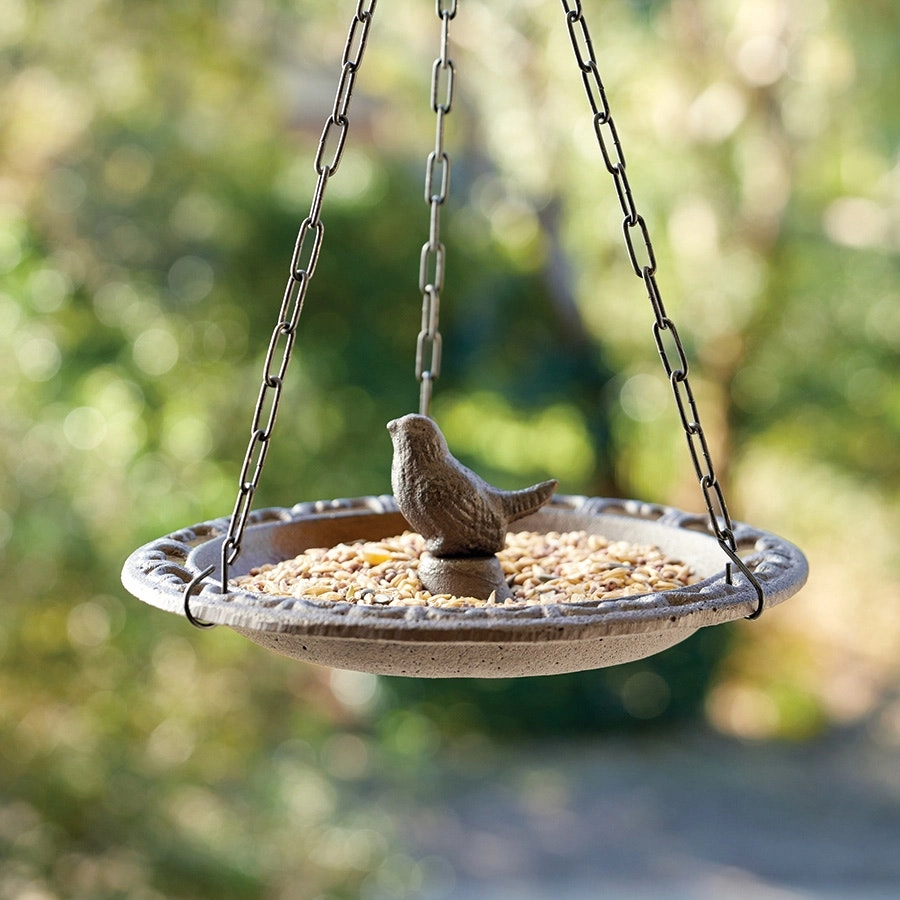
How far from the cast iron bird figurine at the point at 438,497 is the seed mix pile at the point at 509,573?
76 millimetres

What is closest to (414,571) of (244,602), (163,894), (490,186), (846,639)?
(244,602)

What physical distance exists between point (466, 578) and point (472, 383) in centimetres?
404

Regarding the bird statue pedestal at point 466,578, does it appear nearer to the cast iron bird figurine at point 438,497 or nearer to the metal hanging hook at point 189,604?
the cast iron bird figurine at point 438,497

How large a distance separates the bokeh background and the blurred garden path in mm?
17

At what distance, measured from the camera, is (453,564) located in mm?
1558

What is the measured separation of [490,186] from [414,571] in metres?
4.49

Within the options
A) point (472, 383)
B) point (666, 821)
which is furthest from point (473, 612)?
point (472, 383)

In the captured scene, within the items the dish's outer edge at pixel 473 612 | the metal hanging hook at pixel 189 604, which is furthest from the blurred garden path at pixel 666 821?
the metal hanging hook at pixel 189 604

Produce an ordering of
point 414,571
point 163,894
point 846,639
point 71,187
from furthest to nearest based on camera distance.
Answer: point 846,639, point 71,187, point 163,894, point 414,571

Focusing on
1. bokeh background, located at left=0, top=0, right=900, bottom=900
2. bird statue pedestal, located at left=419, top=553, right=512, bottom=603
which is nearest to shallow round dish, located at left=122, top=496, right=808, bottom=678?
bird statue pedestal, located at left=419, top=553, right=512, bottom=603

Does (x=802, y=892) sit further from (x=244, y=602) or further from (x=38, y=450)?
(x=244, y=602)

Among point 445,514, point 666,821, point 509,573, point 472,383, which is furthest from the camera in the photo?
point 472,383

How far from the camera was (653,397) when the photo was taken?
225 inches

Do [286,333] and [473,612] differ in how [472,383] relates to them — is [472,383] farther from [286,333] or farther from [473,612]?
[473,612]
